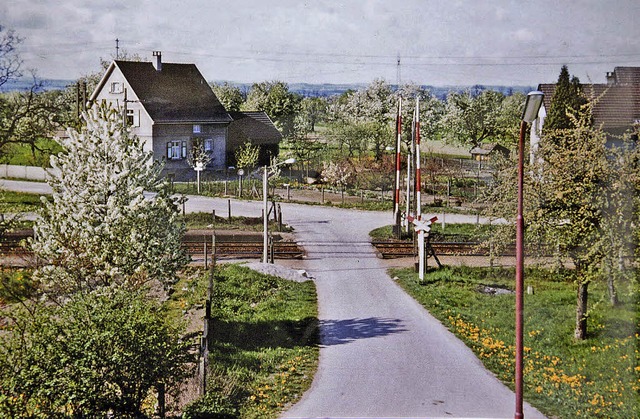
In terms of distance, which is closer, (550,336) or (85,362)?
(85,362)

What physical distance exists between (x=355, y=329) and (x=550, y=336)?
6.85 feet

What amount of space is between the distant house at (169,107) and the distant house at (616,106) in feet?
13.5

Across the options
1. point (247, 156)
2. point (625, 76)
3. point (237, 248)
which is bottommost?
point (237, 248)

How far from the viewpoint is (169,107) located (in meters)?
8.98

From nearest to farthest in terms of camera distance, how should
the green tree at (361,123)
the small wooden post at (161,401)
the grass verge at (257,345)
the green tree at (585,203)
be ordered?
the small wooden post at (161,401)
the grass verge at (257,345)
the green tree at (585,203)
the green tree at (361,123)

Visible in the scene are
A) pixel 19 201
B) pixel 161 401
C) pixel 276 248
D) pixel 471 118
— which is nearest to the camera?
pixel 161 401

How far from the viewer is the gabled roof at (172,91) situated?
870 centimetres

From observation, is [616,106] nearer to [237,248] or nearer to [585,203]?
[585,203]

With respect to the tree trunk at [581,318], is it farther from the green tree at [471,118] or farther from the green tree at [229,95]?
the green tree at [471,118]

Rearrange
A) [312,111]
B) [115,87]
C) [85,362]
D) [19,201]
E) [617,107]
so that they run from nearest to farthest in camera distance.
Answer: [85,362], [115,87], [19,201], [617,107], [312,111]

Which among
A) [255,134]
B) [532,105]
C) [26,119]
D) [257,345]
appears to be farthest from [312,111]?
[532,105]

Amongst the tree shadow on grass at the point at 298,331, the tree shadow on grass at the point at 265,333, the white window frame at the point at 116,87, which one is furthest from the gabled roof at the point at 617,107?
the white window frame at the point at 116,87

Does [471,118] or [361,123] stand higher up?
[471,118]

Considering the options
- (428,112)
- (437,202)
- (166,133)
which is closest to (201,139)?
(166,133)
